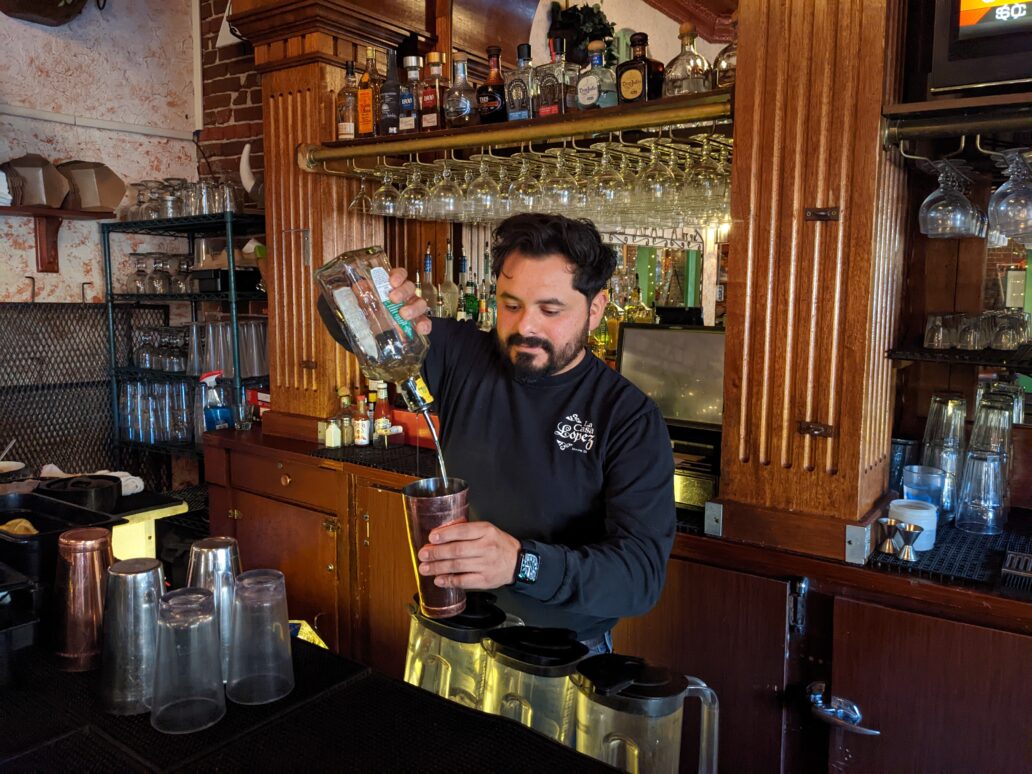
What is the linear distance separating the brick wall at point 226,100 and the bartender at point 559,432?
9.05 feet

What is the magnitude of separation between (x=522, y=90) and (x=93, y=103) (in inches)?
107

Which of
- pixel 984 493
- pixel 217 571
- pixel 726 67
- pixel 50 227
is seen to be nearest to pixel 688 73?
pixel 726 67

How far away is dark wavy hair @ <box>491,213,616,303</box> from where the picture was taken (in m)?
1.72

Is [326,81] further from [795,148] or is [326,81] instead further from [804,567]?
[804,567]

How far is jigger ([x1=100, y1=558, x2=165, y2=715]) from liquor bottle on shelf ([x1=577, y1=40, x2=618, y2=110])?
67.9 inches

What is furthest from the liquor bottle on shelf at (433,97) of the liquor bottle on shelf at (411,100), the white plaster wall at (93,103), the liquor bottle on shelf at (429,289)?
the white plaster wall at (93,103)

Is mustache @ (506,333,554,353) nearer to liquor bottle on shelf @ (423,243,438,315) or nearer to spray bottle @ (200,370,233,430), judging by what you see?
liquor bottle on shelf @ (423,243,438,315)

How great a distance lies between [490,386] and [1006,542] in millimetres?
1282

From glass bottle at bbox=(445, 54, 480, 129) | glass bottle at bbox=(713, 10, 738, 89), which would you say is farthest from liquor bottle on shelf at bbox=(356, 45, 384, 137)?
glass bottle at bbox=(713, 10, 738, 89)

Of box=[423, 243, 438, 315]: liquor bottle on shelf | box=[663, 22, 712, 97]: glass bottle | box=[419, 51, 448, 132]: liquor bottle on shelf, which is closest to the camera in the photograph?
box=[663, 22, 712, 97]: glass bottle

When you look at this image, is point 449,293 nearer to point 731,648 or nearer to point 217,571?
point 731,648

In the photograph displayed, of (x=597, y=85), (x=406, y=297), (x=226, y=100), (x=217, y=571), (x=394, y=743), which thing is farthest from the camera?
(x=226, y=100)

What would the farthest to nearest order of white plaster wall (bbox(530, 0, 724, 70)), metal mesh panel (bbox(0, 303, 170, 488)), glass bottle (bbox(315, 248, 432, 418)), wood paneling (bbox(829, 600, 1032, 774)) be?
1. white plaster wall (bbox(530, 0, 724, 70))
2. metal mesh panel (bbox(0, 303, 170, 488))
3. wood paneling (bbox(829, 600, 1032, 774))
4. glass bottle (bbox(315, 248, 432, 418))

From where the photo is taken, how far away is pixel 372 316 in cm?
156
